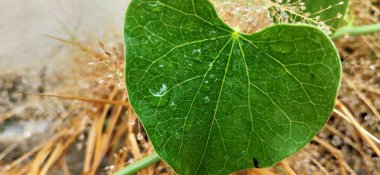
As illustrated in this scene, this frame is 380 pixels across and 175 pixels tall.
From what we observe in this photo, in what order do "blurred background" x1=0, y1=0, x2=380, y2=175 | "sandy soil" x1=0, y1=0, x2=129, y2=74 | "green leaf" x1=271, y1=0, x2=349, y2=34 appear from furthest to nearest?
"sandy soil" x1=0, y1=0, x2=129, y2=74, "blurred background" x1=0, y1=0, x2=380, y2=175, "green leaf" x1=271, y1=0, x2=349, y2=34

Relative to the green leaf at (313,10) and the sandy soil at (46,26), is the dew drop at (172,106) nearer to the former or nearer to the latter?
the green leaf at (313,10)

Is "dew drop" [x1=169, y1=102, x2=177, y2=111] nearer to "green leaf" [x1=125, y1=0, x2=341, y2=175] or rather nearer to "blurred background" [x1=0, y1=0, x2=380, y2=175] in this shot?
"green leaf" [x1=125, y1=0, x2=341, y2=175]

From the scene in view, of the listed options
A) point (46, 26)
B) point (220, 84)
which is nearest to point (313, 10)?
point (220, 84)

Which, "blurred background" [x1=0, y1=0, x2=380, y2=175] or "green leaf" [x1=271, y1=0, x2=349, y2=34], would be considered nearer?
"green leaf" [x1=271, y1=0, x2=349, y2=34]

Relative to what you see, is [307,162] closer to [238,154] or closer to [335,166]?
[335,166]

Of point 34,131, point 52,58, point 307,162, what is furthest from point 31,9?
point 307,162

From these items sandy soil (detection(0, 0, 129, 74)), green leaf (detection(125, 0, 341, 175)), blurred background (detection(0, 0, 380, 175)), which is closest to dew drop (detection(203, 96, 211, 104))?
green leaf (detection(125, 0, 341, 175))
